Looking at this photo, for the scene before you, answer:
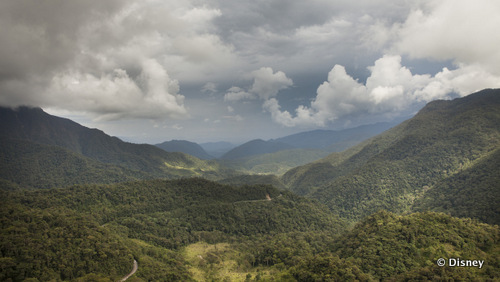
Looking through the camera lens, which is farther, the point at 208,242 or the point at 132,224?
the point at 208,242

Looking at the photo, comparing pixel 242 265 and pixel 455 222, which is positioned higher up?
pixel 455 222

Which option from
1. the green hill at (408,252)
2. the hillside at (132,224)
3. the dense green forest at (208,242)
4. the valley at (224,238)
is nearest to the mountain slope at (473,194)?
the valley at (224,238)

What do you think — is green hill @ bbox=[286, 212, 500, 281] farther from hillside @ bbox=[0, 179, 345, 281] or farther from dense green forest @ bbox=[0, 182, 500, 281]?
hillside @ bbox=[0, 179, 345, 281]

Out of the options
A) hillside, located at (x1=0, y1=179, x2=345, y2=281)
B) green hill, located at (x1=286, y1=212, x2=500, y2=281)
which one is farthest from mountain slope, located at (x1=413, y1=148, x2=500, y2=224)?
hillside, located at (x1=0, y1=179, x2=345, y2=281)

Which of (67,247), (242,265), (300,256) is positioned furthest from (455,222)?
(67,247)

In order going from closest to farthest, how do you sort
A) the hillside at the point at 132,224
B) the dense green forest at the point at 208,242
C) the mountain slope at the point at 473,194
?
the dense green forest at the point at 208,242 → the hillside at the point at 132,224 → the mountain slope at the point at 473,194

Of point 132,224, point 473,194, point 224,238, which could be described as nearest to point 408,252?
point 224,238

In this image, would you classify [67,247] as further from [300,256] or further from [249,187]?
[249,187]

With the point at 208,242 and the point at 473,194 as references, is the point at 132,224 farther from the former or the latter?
the point at 473,194

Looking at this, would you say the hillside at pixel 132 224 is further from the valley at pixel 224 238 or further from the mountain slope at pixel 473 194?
the mountain slope at pixel 473 194

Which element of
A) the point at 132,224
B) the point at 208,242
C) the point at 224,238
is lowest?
the point at 208,242

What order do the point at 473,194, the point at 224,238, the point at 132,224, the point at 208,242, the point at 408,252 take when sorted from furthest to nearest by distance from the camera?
the point at 473,194
the point at 224,238
the point at 208,242
the point at 132,224
the point at 408,252
